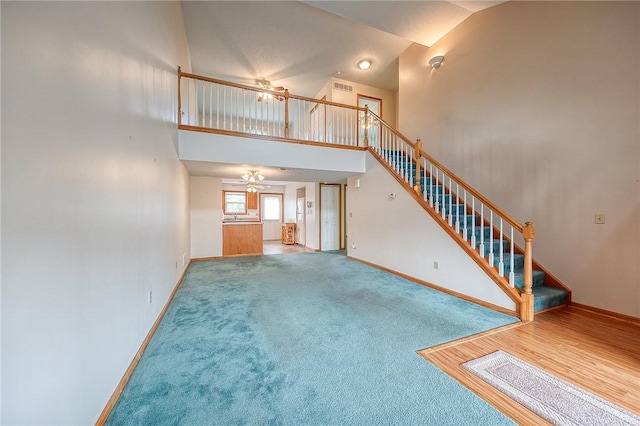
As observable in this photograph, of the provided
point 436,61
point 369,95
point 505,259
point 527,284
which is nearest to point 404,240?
point 505,259

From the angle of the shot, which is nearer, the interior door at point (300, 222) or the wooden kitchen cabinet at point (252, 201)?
the interior door at point (300, 222)

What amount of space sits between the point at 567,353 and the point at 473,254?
1321 mm

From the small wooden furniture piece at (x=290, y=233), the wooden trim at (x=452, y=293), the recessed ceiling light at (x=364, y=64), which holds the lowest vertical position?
the wooden trim at (x=452, y=293)

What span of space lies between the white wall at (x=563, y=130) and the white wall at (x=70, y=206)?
4602 mm

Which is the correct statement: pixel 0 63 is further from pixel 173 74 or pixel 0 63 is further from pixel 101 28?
pixel 173 74

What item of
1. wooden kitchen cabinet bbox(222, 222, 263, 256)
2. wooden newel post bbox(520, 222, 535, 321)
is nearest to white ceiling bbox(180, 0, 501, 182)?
wooden kitchen cabinet bbox(222, 222, 263, 256)

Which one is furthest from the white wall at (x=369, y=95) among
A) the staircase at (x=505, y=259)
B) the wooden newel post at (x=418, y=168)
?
the staircase at (x=505, y=259)

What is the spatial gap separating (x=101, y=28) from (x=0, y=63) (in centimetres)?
85

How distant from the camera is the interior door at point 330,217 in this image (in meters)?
7.68

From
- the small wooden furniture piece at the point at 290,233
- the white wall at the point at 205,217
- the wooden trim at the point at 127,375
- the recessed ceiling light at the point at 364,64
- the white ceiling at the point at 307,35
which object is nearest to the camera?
the wooden trim at the point at 127,375

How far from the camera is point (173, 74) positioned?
367 centimetres

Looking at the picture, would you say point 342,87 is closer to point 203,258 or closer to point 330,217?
point 330,217

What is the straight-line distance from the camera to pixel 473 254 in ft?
10.8

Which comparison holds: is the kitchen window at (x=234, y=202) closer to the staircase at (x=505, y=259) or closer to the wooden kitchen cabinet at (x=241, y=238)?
the wooden kitchen cabinet at (x=241, y=238)
